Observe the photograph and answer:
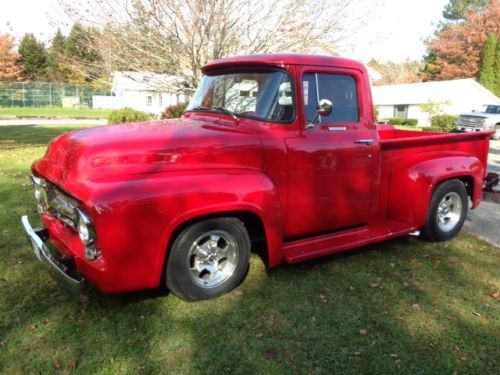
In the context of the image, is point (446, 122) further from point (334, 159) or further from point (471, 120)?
point (334, 159)

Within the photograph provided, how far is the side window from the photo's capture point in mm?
4133

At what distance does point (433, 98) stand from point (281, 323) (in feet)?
124

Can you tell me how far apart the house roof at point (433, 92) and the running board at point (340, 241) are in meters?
30.8

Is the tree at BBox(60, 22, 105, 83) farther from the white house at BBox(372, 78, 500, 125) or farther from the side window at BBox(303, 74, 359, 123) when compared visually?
the white house at BBox(372, 78, 500, 125)

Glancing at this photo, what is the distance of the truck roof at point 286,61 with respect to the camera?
4.03m

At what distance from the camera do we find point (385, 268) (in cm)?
459

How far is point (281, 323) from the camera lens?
3510mm

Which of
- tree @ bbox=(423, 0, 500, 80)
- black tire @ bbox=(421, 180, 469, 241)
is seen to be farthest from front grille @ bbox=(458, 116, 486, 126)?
tree @ bbox=(423, 0, 500, 80)

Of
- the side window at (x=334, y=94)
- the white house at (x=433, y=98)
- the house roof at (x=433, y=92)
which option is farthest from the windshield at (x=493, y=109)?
the side window at (x=334, y=94)

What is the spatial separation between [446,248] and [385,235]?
1110 millimetres

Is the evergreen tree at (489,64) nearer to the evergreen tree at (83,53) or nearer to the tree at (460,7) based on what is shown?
the tree at (460,7)

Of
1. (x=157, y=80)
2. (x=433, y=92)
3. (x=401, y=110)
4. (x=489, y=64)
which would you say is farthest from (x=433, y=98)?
(x=157, y=80)

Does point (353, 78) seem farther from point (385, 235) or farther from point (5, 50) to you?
point (5, 50)

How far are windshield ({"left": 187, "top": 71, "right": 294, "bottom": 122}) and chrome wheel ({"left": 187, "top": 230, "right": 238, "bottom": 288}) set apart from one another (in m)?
1.16
